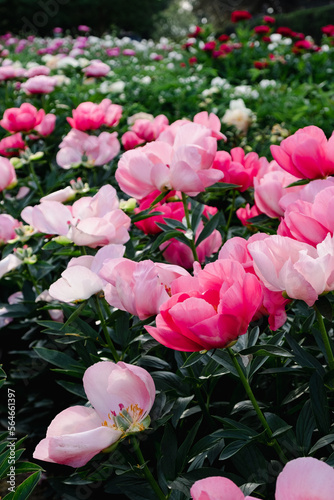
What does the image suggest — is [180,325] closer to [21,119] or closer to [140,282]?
[140,282]

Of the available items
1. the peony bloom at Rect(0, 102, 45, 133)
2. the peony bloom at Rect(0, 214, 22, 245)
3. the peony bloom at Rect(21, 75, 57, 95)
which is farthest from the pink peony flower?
the peony bloom at Rect(21, 75, 57, 95)

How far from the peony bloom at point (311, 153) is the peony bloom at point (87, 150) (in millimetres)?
864

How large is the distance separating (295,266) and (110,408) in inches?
12.4

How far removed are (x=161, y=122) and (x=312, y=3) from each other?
2049cm

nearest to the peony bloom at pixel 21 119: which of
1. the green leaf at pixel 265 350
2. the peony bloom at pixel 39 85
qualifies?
the peony bloom at pixel 39 85

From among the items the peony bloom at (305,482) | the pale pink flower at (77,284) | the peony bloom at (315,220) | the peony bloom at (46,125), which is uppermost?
the peony bloom at (315,220)

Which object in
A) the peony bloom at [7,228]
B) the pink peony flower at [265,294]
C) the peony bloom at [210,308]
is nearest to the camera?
the peony bloom at [210,308]

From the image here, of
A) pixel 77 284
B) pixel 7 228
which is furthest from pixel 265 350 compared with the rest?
pixel 7 228

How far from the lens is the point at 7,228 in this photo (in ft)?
5.03

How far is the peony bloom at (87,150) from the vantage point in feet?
5.85

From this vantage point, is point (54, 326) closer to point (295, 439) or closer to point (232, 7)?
point (295, 439)

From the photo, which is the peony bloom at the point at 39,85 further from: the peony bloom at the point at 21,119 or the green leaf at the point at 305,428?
the green leaf at the point at 305,428

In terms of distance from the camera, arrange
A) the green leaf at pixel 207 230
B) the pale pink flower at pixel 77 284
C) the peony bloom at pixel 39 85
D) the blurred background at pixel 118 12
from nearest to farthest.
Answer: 1. the pale pink flower at pixel 77 284
2. the green leaf at pixel 207 230
3. the peony bloom at pixel 39 85
4. the blurred background at pixel 118 12

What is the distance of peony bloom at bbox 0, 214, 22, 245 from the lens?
151cm
